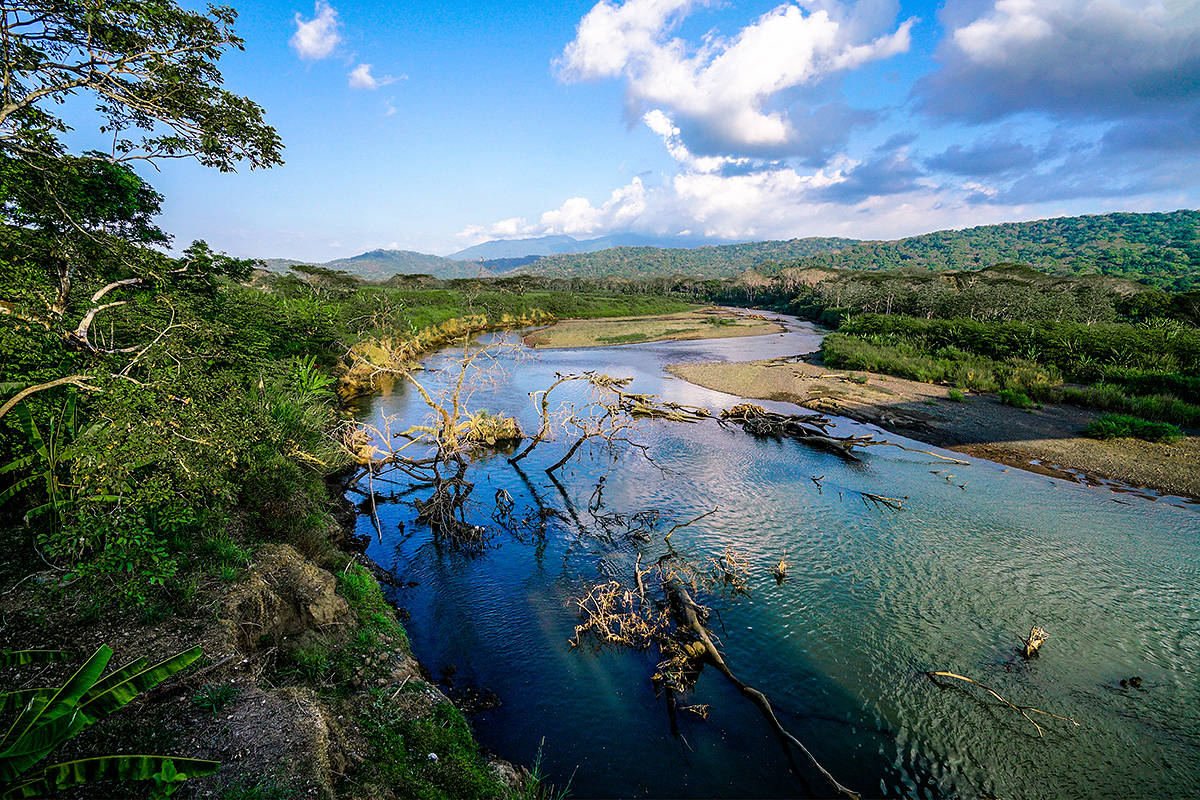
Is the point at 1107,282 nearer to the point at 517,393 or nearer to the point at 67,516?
the point at 517,393

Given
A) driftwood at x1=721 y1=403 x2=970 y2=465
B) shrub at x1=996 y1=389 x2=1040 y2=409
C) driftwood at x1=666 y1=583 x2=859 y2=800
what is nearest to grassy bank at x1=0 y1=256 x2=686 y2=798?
driftwood at x1=666 y1=583 x2=859 y2=800

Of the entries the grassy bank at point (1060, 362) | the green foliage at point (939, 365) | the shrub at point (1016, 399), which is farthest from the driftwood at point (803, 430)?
the green foliage at point (939, 365)

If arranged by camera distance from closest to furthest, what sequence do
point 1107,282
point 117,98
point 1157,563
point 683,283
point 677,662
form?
point 117,98 < point 677,662 < point 1157,563 < point 1107,282 < point 683,283

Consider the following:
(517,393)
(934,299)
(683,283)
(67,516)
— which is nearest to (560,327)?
(517,393)

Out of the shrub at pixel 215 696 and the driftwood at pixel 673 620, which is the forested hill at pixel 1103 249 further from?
the shrub at pixel 215 696

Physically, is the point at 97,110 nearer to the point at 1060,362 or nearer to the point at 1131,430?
the point at 1131,430
